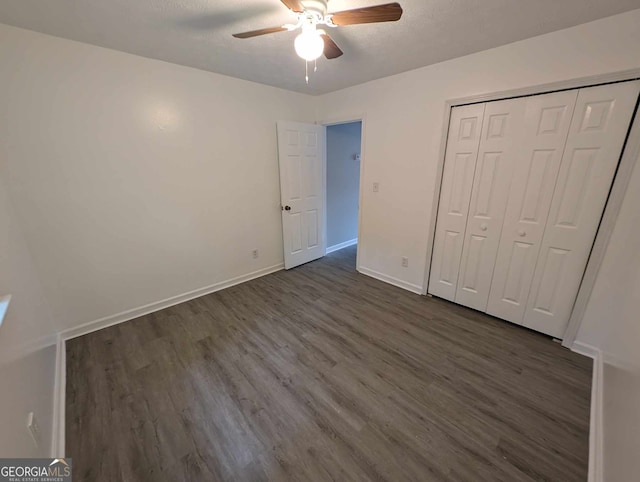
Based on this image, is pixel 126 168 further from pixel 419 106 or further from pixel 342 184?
pixel 342 184

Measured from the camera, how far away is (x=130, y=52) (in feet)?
6.99

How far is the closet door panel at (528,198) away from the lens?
1.94 metres

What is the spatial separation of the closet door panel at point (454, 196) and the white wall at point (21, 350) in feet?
10.3

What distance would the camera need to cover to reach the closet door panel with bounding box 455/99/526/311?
7.06 ft

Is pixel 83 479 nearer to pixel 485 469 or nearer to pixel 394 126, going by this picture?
pixel 485 469

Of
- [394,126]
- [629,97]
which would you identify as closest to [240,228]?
[394,126]

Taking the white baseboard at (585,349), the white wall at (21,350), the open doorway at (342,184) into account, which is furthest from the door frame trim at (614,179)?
the white wall at (21,350)

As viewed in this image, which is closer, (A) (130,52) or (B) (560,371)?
(B) (560,371)

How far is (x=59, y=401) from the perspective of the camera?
1593 millimetres

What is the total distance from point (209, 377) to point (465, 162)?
9.62 feet

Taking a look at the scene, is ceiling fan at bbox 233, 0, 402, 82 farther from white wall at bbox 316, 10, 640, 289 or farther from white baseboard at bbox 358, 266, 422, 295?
white baseboard at bbox 358, 266, 422, 295

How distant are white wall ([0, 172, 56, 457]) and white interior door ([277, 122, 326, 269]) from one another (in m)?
2.39


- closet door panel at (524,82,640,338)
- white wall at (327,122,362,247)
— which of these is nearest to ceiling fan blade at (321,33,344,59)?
closet door panel at (524,82,640,338)

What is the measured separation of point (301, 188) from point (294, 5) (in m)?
2.38
